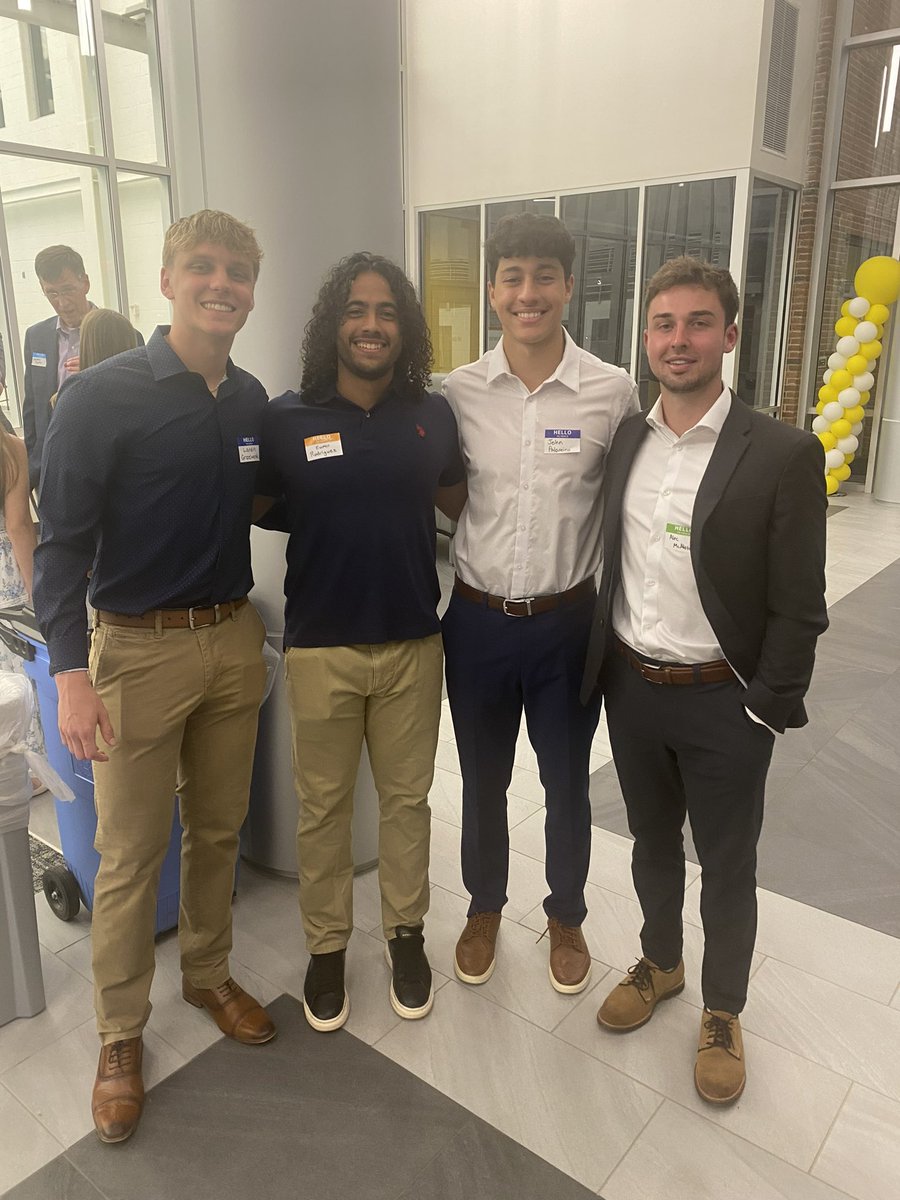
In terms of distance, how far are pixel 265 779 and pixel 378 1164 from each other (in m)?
1.22

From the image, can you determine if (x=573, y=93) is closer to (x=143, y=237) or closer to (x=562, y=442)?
(x=143, y=237)

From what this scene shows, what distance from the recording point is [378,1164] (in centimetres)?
185

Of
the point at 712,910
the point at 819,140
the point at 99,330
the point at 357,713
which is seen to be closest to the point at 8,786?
the point at 357,713

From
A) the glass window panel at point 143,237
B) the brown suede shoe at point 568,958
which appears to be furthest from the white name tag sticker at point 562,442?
the glass window panel at point 143,237

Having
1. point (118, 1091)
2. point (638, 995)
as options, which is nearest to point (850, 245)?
point (638, 995)

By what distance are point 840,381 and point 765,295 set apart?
118 centimetres

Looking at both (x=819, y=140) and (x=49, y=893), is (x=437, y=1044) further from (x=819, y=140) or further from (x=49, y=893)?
(x=819, y=140)

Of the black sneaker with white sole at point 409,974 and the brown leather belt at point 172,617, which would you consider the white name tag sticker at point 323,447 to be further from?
the black sneaker with white sole at point 409,974

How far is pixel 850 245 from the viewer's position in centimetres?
917

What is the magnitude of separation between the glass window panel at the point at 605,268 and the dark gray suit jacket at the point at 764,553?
747 centimetres

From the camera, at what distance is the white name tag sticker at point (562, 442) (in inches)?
82.4

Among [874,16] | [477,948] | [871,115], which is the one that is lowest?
[477,948]

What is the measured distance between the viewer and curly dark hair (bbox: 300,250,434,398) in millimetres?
2023

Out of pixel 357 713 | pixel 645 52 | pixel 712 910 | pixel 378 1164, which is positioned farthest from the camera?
pixel 645 52
